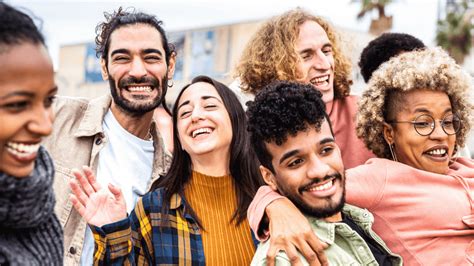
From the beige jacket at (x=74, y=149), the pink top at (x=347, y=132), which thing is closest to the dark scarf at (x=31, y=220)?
the beige jacket at (x=74, y=149)

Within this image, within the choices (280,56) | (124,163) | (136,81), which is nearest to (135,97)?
(136,81)

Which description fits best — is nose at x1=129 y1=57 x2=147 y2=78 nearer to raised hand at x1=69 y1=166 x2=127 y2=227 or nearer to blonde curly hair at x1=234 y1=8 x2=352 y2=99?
blonde curly hair at x1=234 y1=8 x2=352 y2=99

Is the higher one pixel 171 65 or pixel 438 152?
pixel 171 65

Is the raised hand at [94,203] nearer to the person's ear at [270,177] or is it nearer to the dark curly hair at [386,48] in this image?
the person's ear at [270,177]

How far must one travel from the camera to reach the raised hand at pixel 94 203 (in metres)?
2.91

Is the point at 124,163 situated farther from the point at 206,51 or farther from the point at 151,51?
the point at 206,51

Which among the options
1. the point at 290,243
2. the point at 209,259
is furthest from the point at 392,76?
the point at 209,259

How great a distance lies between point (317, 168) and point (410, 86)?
34.8 inches

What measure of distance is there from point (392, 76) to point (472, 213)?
89 cm

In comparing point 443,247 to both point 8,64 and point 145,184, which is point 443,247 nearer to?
point 145,184

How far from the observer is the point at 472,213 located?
315 cm

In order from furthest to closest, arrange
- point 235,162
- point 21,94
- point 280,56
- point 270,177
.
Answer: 1. point 280,56
2. point 235,162
3. point 270,177
4. point 21,94

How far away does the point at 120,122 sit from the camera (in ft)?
13.5

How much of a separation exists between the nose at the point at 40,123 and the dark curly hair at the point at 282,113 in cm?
128
